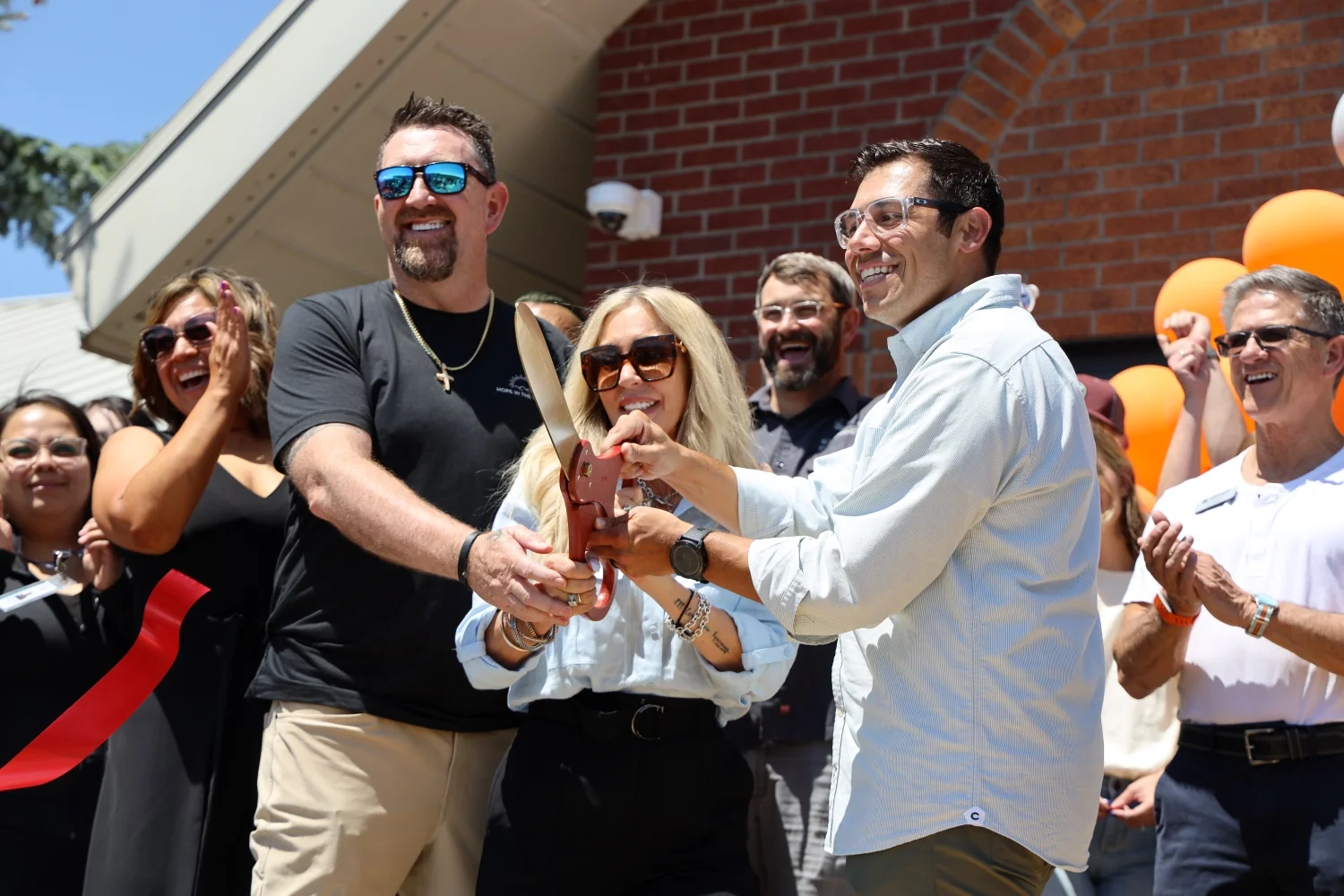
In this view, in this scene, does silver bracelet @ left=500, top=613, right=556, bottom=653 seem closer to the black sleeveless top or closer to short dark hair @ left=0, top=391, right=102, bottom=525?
the black sleeveless top

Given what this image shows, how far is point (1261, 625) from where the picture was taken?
10.6 ft

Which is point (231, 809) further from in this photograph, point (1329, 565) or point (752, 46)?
point (752, 46)

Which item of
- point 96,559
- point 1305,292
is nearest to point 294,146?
point 96,559

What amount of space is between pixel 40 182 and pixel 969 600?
10776mm

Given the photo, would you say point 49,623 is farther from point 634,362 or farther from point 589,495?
point 589,495

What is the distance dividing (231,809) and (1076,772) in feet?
6.96

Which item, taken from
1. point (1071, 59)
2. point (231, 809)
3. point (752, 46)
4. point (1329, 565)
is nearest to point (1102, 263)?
point (1071, 59)

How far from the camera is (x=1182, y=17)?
5668mm

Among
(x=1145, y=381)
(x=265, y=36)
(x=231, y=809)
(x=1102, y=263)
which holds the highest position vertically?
(x=265, y=36)

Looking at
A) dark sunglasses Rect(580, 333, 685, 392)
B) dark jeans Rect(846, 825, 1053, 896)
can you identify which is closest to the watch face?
dark jeans Rect(846, 825, 1053, 896)

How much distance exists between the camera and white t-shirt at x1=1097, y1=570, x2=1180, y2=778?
12.7ft

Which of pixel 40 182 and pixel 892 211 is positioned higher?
pixel 40 182

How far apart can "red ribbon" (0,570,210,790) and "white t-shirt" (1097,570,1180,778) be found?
2.38 m

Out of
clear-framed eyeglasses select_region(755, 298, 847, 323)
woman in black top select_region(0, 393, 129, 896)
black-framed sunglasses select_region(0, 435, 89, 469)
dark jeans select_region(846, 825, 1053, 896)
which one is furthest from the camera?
clear-framed eyeglasses select_region(755, 298, 847, 323)
